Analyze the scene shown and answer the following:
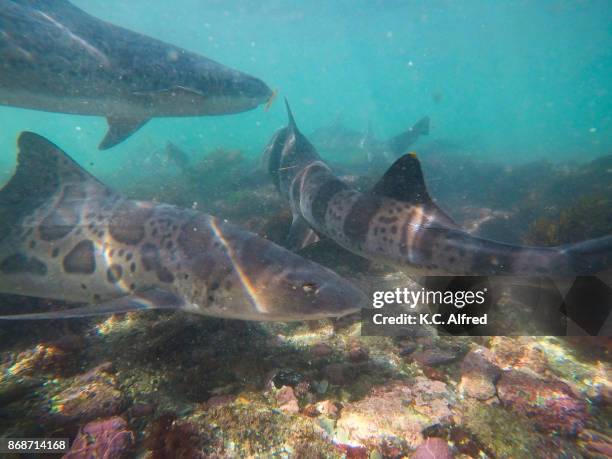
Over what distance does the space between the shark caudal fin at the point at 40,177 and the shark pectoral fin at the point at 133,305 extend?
1.90 metres

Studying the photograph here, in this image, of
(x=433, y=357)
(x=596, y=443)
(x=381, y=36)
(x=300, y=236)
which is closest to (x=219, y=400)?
(x=433, y=357)

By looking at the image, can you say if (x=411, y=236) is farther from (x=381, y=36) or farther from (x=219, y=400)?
(x=381, y=36)

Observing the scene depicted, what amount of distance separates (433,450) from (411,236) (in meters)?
2.35

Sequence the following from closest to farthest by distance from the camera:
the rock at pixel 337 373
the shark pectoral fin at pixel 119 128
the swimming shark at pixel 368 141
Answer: the rock at pixel 337 373
the shark pectoral fin at pixel 119 128
the swimming shark at pixel 368 141

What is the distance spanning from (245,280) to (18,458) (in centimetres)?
203

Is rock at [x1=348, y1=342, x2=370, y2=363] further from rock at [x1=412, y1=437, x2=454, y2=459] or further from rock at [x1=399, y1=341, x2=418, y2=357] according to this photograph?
rock at [x1=412, y1=437, x2=454, y2=459]

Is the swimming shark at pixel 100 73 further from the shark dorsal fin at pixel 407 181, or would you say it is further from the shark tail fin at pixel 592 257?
the shark tail fin at pixel 592 257

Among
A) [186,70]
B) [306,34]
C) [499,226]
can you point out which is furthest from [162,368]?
[306,34]

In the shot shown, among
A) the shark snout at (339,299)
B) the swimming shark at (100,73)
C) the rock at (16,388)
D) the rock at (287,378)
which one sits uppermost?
the swimming shark at (100,73)

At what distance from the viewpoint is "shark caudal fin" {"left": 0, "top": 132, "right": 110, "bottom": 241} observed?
422 centimetres

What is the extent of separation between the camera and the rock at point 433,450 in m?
2.39

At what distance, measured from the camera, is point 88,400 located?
2695 mm

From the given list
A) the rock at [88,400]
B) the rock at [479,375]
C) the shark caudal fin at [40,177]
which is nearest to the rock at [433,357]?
the rock at [479,375]

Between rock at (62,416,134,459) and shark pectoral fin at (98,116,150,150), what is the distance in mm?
6461
